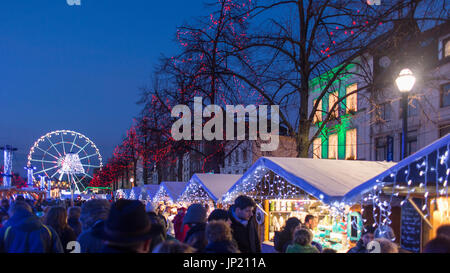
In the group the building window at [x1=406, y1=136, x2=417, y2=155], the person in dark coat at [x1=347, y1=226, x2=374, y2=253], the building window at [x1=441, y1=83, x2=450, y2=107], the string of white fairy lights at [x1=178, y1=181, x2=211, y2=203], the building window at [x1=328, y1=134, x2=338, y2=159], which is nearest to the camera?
the person in dark coat at [x1=347, y1=226, x2=374, y2=253]

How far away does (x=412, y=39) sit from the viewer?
757 centimetres

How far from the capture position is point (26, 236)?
451 cm

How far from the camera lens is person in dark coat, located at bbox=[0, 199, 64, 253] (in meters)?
4.47

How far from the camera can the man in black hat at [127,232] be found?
9.18 feet

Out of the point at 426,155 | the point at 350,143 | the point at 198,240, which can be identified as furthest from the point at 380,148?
the point at 198,240

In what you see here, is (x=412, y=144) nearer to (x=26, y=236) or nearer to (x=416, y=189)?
(x=416, y=189)

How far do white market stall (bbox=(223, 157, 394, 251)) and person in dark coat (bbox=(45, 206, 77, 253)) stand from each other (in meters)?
Answer: 4.48

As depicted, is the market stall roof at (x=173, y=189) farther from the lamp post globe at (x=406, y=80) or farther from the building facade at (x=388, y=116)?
the lamp post globe at (x=406, y=80)

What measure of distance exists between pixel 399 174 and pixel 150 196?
20.0 m

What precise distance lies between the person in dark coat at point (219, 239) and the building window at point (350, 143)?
2137 centimetres

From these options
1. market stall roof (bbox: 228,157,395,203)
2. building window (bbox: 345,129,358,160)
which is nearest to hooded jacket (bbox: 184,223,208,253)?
market stall roof (bbox: 228,157,395,203)

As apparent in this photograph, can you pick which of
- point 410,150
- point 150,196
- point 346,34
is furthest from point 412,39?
point 150,196

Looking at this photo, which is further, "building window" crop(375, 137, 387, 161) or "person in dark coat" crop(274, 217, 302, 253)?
"building window" crop(375, 137, 387, 161)

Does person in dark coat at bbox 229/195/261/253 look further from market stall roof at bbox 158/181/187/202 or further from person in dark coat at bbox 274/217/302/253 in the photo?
market stall roof at bbox 158/181/187/202
